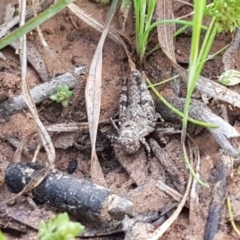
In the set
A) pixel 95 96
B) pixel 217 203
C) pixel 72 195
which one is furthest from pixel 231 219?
pixel 95 96

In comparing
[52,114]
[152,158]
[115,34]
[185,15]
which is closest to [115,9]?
[115,34]

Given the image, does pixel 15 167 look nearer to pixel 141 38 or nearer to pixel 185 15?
pixel 141 38

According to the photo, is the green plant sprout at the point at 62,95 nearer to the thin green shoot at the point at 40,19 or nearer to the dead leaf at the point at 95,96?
the dead leaf at the point at 95,96

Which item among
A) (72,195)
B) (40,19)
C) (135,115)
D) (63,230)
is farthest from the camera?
(135,115)

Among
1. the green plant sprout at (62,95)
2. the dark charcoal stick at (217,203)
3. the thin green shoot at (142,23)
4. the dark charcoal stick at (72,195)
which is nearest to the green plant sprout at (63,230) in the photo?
the dark charcoal stick at (72,195)

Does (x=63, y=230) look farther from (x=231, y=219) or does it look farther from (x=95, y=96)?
(x=95, y=96)

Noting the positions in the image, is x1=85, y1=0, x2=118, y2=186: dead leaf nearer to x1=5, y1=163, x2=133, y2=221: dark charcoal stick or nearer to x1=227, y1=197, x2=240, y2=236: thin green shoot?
x1=5, y1=163, x2=133, y2=221: dark charcoal stick

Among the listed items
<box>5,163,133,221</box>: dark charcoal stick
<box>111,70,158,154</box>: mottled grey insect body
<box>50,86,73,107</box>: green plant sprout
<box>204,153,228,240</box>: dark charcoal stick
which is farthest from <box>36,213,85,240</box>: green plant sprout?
<box>50,86,73,107</box>: green plant sprout
